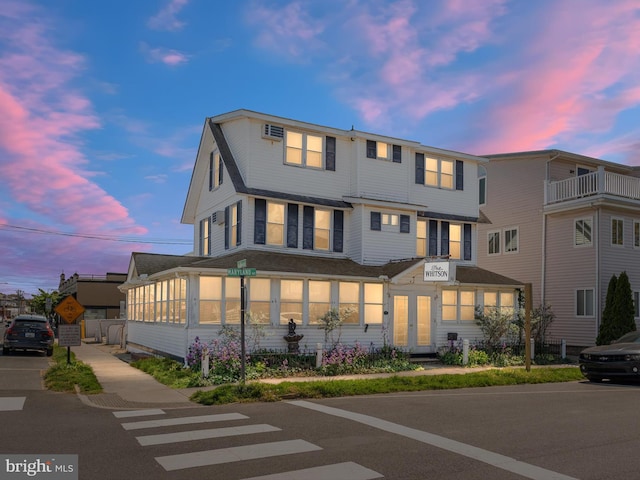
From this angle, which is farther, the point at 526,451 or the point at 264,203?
the point at 264,203

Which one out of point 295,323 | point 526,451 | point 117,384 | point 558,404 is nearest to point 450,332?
point 295,323

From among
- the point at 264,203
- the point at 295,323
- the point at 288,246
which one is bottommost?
the point at 295,323

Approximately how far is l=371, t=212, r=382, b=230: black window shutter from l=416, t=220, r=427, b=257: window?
7.40ft

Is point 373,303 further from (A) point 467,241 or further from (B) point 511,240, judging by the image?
(B) point 511,240

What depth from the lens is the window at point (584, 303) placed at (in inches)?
1046

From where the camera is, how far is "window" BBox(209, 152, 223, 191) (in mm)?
24047

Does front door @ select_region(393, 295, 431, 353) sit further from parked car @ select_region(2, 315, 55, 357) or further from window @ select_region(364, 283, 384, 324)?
parked car @ select_region(2, 315, 55, 357)

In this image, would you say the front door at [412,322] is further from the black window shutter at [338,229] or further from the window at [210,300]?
the window at [210,300]

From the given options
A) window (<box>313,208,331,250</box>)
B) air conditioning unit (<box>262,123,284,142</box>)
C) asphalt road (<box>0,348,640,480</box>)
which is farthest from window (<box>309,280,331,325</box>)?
asphalt road (<box>0,348,640,480</box>)

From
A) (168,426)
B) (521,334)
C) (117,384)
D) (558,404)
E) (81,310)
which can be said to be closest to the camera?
(168,426)

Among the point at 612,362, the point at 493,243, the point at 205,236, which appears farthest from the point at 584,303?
the point at 205,236

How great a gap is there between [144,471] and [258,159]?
1585cm

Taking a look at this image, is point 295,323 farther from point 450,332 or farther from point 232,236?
point 450,332

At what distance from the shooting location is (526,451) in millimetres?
8164
